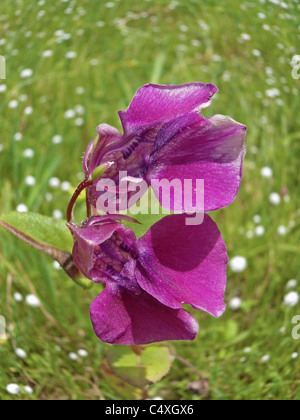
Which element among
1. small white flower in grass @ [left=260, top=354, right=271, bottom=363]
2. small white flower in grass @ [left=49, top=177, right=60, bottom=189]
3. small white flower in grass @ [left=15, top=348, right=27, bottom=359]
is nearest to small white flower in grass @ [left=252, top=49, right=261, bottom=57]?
small white flower in grass @ [left=49, top=177, right=60, bottom=189]

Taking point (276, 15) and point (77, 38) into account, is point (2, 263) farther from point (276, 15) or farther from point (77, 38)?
point (276, 15)

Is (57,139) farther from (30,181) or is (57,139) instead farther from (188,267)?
(188,267)

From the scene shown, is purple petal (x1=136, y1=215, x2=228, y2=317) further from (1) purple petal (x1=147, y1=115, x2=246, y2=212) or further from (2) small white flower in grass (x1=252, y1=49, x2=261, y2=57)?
(2) small white flower in grass (x1=252, y1=49, x2=261, y2=57)

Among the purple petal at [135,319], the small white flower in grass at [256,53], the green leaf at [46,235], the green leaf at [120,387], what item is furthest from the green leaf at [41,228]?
the small white flower in grass at [256,53]

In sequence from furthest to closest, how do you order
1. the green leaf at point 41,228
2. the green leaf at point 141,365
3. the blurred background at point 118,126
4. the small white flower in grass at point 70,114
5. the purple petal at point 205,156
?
1. the small white flower in grass at point 70,114
2. the blurred background at point 118,126
3. the green leaf at point 141,365
4. the green leaf at point 41,228
5. the purple petal at point 205,156

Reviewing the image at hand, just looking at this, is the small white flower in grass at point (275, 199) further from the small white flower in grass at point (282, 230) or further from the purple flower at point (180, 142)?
the purple flower at point (180, 142)

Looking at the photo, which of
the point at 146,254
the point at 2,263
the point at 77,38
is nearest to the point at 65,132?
the point at 77,38
